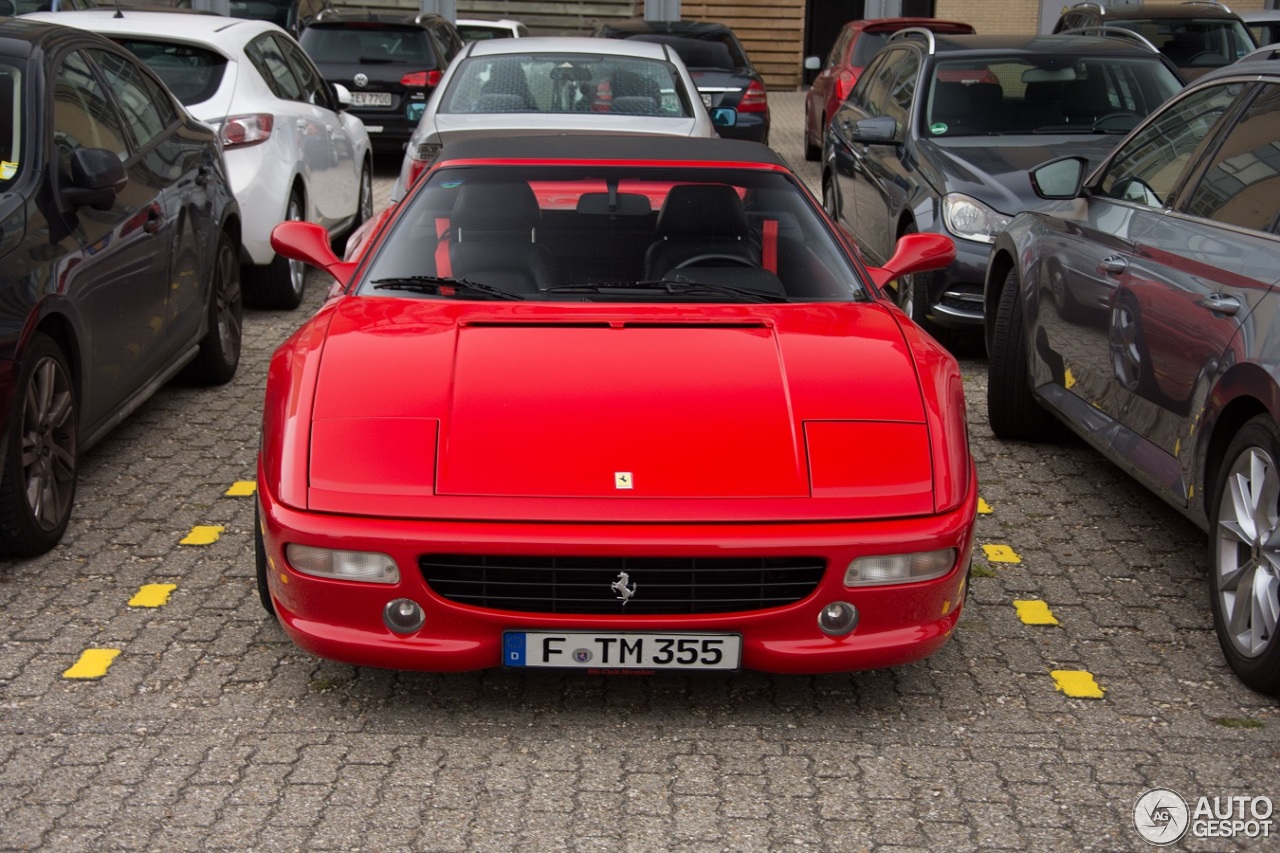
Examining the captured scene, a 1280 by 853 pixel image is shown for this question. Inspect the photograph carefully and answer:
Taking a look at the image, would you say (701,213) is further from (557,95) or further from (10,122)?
(557,95)

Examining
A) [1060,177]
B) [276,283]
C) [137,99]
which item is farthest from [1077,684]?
[276,283]

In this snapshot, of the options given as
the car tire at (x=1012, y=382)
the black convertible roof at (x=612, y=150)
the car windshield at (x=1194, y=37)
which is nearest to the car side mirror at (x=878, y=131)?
the car tire at (x=1012, y=382)

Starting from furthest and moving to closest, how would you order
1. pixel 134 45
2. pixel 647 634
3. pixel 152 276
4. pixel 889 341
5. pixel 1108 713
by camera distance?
pixel 134 45
pixel 152 276
pixel 889 341
pixel 1108 713
pixel 647 634

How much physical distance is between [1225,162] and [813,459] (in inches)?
78.7

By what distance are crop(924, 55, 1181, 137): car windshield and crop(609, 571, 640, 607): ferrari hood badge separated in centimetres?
569

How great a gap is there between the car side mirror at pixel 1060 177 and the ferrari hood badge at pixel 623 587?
3070 mm

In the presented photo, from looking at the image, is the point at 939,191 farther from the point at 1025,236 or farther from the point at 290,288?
the point at 290,288

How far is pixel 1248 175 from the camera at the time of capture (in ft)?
16.1

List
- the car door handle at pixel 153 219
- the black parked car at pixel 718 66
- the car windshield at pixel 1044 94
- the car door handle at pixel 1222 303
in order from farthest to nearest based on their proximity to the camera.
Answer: the black parked car at pixel 718 66
the car windshield at pixel 1044 94
the car door handle at pixel 153 219
the car door handle at pixel 1222 303

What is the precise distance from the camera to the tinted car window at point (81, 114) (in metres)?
5.95

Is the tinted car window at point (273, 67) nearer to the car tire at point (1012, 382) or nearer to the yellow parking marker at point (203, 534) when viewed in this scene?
the yellow parking marker at point (203, 534)

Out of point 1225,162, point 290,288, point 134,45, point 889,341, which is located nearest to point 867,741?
point 889,341

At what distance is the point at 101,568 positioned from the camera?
5.23m

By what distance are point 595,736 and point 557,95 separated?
5933 mm
